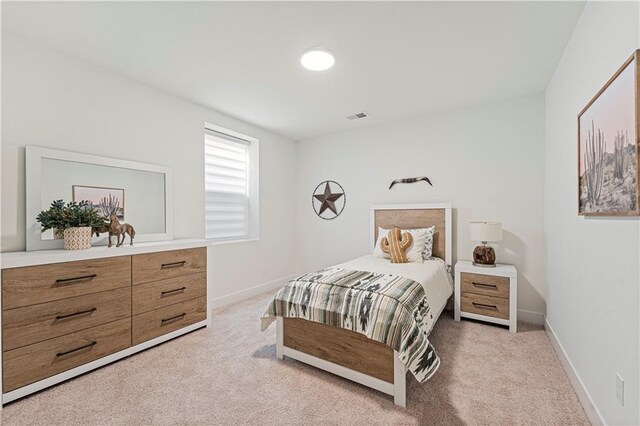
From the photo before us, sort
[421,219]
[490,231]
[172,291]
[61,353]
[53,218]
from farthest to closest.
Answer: [421,219] < [490,231] < [172,291] < [53,218] < [61,353]

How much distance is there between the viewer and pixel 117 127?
2.53 metres

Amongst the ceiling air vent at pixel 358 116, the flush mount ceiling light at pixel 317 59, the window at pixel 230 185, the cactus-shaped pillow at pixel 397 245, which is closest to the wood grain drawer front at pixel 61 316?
the window at pixel 230 185

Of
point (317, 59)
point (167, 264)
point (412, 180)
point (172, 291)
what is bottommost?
point (172, 291)

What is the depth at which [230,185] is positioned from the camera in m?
3.86

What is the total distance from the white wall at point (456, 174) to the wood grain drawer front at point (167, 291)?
211 centimetres

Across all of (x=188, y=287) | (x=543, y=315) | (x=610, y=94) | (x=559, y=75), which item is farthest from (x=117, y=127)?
(x=543, y=315)

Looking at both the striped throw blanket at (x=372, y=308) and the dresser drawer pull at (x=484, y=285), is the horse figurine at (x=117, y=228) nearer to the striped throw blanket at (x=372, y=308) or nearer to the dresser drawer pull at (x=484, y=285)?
the striped throw blanket at (x=372, y=308)

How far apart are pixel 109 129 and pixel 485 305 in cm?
400

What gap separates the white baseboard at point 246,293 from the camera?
134 inches

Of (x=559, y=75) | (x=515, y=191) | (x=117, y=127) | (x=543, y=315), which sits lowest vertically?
(x=543, y=315)

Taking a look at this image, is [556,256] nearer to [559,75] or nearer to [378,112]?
[559,75]

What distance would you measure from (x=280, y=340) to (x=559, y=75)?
126 inches

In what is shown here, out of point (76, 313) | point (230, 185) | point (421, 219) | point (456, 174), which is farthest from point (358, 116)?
point (76, 313)

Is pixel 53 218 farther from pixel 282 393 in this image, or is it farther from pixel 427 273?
pixel 427 273
